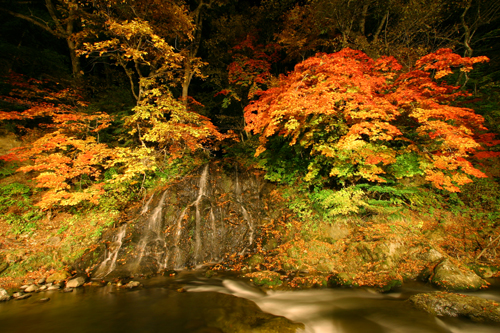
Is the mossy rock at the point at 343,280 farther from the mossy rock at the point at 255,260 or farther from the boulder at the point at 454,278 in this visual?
the mossy rock at the point at 255,260

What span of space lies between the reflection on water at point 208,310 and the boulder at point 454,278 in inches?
9.5

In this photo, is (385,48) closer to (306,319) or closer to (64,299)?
(306,319)

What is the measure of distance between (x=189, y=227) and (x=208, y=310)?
12.0ft

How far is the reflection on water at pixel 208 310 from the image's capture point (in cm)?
405

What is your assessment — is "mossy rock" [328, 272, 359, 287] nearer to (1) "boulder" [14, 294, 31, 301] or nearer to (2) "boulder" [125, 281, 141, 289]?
(2) "boulder" [125, 281, 141, 289]

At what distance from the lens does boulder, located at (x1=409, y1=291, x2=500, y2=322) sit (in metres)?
3.81

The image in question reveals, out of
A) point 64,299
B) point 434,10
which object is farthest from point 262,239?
point 434,10

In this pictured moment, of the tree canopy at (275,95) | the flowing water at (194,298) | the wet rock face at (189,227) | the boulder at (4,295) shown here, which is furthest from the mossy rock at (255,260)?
the boulder at (4,295)

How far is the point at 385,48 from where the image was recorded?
30.9ft

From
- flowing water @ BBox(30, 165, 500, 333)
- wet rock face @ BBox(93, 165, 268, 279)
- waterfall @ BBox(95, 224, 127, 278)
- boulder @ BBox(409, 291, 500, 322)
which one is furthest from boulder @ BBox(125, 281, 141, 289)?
boulder @ BBox(409, 291, 500, 322)

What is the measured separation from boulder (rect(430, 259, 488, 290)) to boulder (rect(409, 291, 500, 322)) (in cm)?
84

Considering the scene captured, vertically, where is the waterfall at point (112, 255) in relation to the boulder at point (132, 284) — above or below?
above

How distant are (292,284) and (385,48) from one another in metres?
11.0

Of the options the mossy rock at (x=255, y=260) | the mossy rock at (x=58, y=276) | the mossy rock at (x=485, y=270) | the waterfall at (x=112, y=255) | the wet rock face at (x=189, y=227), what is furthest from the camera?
the wet rock face at (x=189, y=227)
